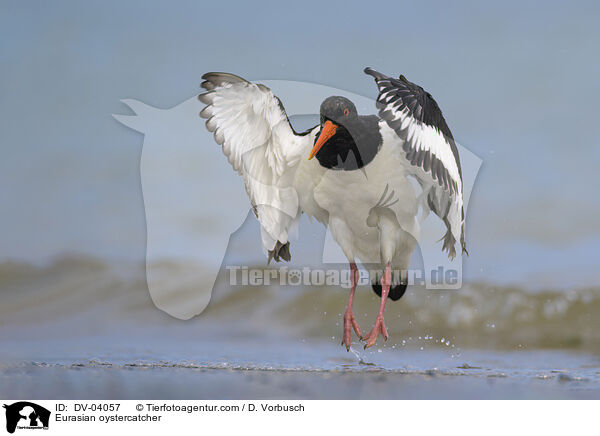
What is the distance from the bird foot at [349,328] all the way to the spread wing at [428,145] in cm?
58

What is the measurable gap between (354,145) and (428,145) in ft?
1.26

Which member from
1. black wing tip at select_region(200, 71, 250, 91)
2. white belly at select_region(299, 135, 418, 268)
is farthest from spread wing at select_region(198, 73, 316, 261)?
white belly at select_region(299, 135, 418, 268)

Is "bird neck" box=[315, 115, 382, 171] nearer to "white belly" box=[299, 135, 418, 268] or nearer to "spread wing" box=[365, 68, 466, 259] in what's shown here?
"white belly" box=[299, 135, 418, 268]

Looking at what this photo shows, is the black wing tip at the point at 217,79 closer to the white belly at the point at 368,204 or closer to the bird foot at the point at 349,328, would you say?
the white belly at the point at 368,204

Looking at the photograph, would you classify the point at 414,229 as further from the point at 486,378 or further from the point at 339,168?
the point at 486,378

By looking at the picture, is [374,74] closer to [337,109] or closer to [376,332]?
[337,109]

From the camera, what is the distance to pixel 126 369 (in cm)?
323

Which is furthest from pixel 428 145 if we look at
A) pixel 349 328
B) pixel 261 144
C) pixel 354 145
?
pixel 349 328

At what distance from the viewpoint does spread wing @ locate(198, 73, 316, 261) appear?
2.84 meters

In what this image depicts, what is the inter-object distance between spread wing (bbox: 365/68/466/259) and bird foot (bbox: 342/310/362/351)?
58 cm

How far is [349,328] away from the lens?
9.52ft

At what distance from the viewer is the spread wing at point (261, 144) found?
9.31 feet

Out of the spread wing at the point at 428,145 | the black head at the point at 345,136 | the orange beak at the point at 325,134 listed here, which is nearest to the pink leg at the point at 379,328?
the spread wing at the point at 428,145
